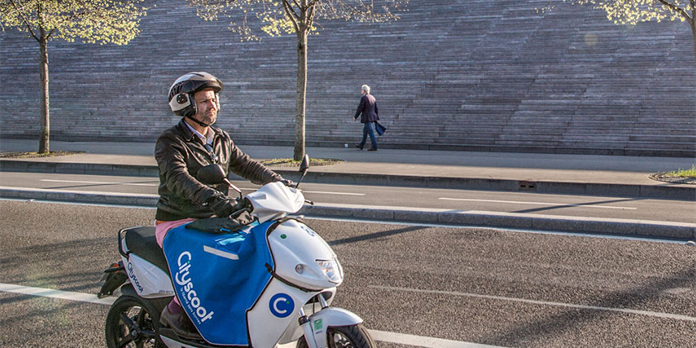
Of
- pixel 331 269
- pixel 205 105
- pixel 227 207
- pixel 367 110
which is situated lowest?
pixel 367 110

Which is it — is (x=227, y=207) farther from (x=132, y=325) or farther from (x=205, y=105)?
(x=132, y=325)

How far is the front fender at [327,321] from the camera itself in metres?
2.94

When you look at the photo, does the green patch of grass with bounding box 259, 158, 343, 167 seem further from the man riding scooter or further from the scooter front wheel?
the scooter front wheel

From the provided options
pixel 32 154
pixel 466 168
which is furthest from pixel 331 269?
pixel 32 154

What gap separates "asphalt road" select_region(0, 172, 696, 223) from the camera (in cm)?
942

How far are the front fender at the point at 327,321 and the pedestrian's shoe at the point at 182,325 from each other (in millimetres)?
682

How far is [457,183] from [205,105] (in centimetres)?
953

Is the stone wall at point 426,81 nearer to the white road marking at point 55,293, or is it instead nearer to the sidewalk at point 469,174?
the sidewalk at point 469,174

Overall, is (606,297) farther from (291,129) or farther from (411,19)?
(411,19)

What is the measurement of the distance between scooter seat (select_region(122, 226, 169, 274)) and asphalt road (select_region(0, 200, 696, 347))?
0.94 m

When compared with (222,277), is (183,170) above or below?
above

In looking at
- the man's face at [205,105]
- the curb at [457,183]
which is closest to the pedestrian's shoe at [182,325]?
the man's face at [205,105]

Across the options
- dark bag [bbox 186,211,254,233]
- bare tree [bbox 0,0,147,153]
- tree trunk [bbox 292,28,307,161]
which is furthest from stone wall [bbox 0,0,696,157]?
dark bag [bbox 186,211,254,233]

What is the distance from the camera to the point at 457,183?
12.7 m
